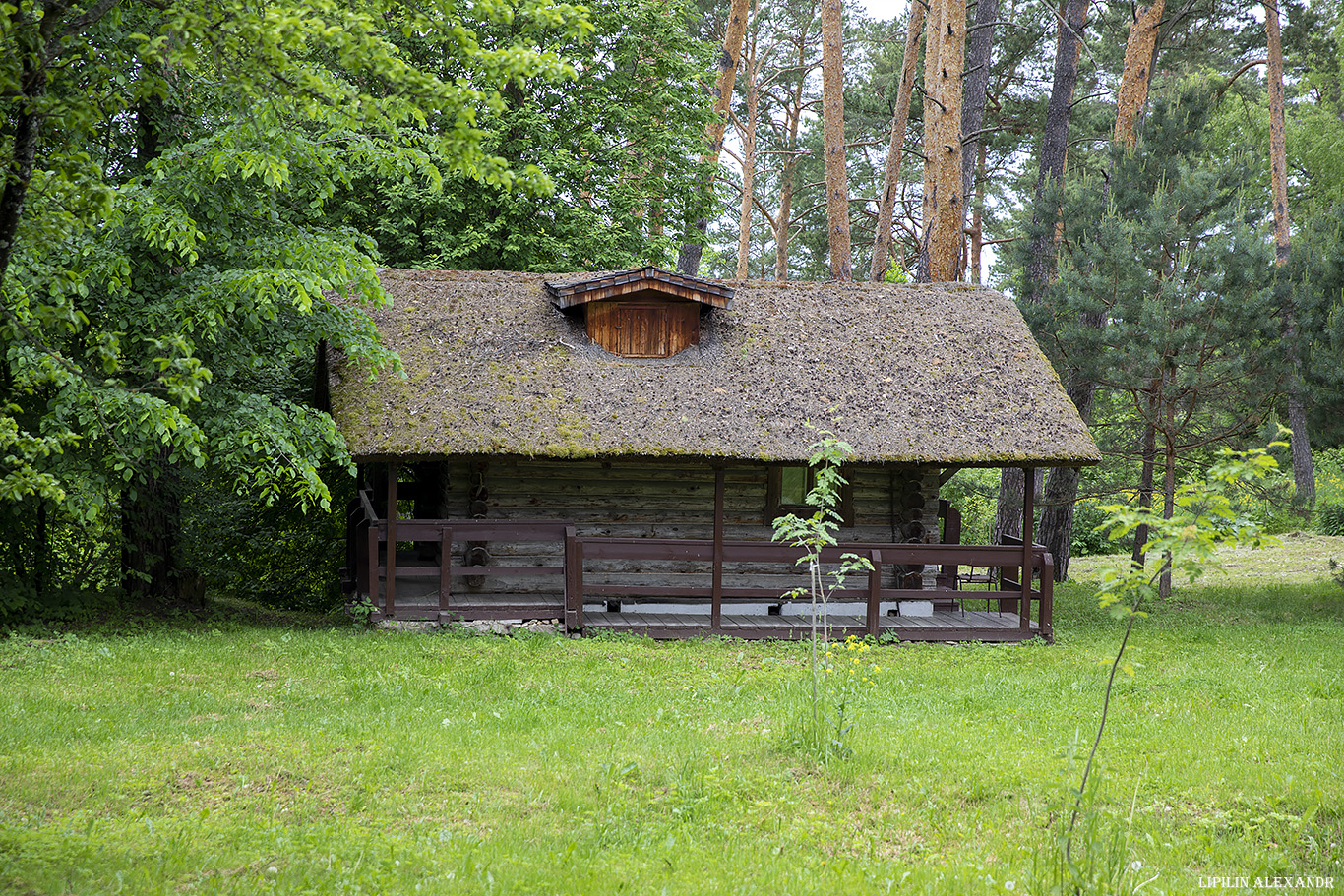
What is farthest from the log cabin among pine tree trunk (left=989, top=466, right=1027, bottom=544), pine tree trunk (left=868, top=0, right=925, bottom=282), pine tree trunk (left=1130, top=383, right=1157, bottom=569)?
pine tree trunk (left=868, top=0, right=925, bottom=282)

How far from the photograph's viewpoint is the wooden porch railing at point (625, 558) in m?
13.6

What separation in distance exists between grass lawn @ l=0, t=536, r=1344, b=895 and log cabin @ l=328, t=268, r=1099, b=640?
2071mm

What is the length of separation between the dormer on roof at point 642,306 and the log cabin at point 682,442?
0.03 meters

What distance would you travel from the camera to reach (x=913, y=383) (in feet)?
49.6

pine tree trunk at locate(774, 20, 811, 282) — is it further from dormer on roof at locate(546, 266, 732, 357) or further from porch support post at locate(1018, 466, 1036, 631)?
porch support post at locate(1018, 466, 1036, 631)

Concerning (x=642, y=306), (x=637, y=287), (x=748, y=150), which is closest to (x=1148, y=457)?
(x=642, y=306)

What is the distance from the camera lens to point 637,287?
15211mm

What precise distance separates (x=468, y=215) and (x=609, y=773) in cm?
1492

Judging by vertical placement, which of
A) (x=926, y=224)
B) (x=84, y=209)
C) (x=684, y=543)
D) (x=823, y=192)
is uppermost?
(x=823, y=192)

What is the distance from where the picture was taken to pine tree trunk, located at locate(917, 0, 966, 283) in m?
19.2

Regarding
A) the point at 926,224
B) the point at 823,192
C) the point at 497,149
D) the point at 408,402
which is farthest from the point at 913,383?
the point at 823,192

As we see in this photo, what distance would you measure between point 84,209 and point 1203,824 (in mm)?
8040

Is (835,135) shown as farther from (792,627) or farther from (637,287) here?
(792,627)

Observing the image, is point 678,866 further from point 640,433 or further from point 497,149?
point 497,149
